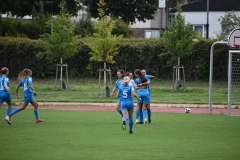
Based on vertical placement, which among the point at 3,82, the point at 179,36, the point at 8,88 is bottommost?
the point at 8,88

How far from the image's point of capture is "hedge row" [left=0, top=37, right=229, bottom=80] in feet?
143

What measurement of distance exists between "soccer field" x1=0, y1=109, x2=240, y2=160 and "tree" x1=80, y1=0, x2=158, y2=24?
38.6 metres

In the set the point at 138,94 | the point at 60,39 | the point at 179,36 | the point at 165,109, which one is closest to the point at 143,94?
the point at 138,94

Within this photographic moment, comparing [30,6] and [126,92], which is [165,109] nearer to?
[126,92]

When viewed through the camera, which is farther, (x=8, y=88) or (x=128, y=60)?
(x=128, y=60)

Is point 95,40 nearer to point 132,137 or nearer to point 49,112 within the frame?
point 49,112


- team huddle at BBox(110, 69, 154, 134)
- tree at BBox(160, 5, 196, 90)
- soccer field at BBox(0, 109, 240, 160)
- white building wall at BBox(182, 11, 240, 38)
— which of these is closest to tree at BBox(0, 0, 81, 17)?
white building wall at BBox(182, 11, 240, 38)

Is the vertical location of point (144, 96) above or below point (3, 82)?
below

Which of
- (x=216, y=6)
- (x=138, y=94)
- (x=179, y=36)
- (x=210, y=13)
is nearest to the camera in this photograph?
(x=138, y=94)

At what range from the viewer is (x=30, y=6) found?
59.5 metres

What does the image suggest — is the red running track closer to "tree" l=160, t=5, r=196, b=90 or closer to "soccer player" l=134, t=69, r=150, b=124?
"soccer player" l=134, t=69, r=150, b=124

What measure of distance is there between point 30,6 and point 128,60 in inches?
698

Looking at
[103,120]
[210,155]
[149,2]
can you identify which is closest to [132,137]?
[210,155]

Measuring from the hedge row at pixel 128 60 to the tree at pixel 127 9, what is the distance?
16.5 metres
